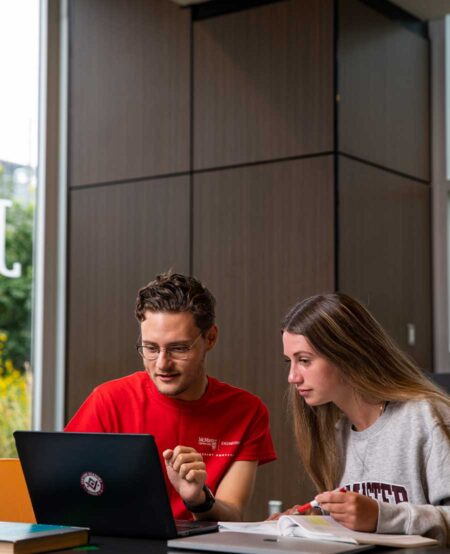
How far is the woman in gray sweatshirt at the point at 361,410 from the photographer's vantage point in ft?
7.01

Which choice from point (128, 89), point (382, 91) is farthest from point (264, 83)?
point (128, 89)

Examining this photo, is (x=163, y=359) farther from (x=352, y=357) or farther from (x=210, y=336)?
(x=352, y=357)

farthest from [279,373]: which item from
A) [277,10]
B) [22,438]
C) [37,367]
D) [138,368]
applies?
[22,438]

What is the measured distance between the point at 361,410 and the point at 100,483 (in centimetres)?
66

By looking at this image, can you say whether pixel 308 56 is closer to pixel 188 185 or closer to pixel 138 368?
pixel 188 185

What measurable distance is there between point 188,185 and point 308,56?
796 mm

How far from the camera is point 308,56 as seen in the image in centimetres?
418

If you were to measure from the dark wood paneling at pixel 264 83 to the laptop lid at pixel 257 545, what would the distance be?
99.7 inches

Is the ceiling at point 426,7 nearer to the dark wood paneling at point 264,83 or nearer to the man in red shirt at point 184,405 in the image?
the dark wood paneling at point 264,83

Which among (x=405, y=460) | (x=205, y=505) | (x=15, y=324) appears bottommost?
(x=205, y=505)

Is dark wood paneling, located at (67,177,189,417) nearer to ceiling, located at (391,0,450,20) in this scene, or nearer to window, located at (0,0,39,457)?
window, located at (0,0,39,457)

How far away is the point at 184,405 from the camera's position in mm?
2504

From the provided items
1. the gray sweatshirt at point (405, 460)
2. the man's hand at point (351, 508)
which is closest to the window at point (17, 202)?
the gray sweatshirt at point (405, 460)

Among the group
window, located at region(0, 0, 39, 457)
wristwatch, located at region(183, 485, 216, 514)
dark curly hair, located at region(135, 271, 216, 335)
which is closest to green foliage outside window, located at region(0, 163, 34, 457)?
window, located at region(0, 0, 39, 457)
